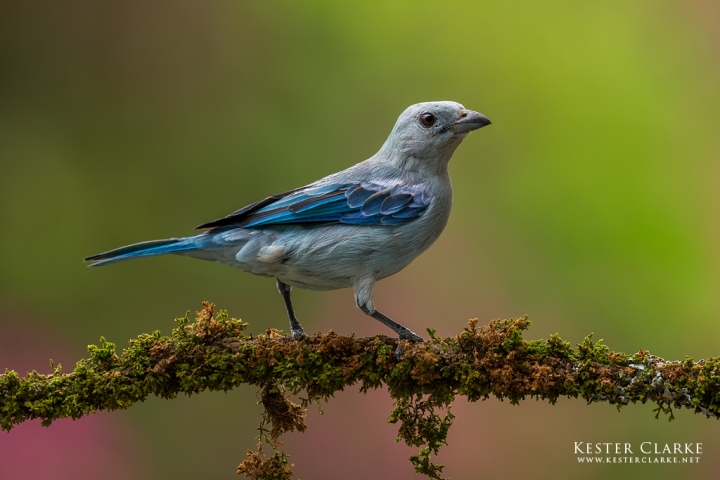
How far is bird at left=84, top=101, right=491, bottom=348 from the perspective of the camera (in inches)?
150

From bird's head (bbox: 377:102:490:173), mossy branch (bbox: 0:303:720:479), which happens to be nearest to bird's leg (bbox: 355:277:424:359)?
mossy branch (bbox: 0:303:720:479)

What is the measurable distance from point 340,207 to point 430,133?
0.65 metres

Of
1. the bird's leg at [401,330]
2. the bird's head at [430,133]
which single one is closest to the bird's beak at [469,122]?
the bird's head at [430,133]

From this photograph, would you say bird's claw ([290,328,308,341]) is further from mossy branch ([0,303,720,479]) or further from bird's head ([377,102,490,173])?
bird's head ([377,102,490,173])

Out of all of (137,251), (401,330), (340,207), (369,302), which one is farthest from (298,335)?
(137,251)

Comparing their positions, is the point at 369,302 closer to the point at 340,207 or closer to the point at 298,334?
the point at 298,334

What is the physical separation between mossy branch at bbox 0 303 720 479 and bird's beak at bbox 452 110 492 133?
44.8 inches

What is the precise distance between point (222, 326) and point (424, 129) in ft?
5.02

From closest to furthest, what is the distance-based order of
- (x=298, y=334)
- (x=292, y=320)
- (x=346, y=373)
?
(x=346, y=373), (x=298, y=334), (x=292, y=320)

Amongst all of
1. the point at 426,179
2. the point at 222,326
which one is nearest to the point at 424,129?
the point at 426,179

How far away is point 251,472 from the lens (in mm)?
3650

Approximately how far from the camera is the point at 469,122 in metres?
3.96

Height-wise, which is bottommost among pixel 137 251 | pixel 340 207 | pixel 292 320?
pixel 292 320

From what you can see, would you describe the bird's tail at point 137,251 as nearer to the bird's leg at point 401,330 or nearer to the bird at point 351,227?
the bird at point 351,227
